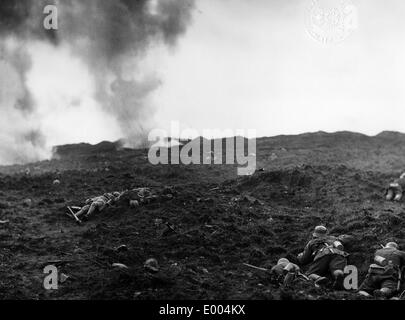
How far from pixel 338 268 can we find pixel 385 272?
101cm

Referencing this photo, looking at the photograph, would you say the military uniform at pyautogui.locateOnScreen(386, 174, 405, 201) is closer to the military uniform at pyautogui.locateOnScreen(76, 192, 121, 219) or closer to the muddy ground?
the muddy ground

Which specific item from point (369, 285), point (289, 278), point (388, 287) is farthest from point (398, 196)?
point (289, 278)

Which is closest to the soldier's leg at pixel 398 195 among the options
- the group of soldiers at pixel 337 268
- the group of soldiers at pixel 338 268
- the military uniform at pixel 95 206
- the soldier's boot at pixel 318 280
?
the group of soldiers at pixel 337 268

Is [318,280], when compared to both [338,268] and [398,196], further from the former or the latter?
[398,196]

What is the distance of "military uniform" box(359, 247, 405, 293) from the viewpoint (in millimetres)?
10244

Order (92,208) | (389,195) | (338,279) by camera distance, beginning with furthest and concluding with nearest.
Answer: (389,195) → (92,208) → (338,279)

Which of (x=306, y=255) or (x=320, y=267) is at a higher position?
(x=306, y=255)

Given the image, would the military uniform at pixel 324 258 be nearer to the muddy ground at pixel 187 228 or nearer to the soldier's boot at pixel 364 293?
the muddy ground at pixel 187 228

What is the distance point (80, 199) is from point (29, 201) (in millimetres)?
1755

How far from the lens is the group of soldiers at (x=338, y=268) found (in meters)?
10.2

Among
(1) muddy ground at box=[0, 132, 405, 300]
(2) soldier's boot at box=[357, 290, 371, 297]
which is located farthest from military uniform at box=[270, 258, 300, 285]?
(2) soldier's boot at box=[357, 290, 371, 297]

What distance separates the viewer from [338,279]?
35.2 feet
